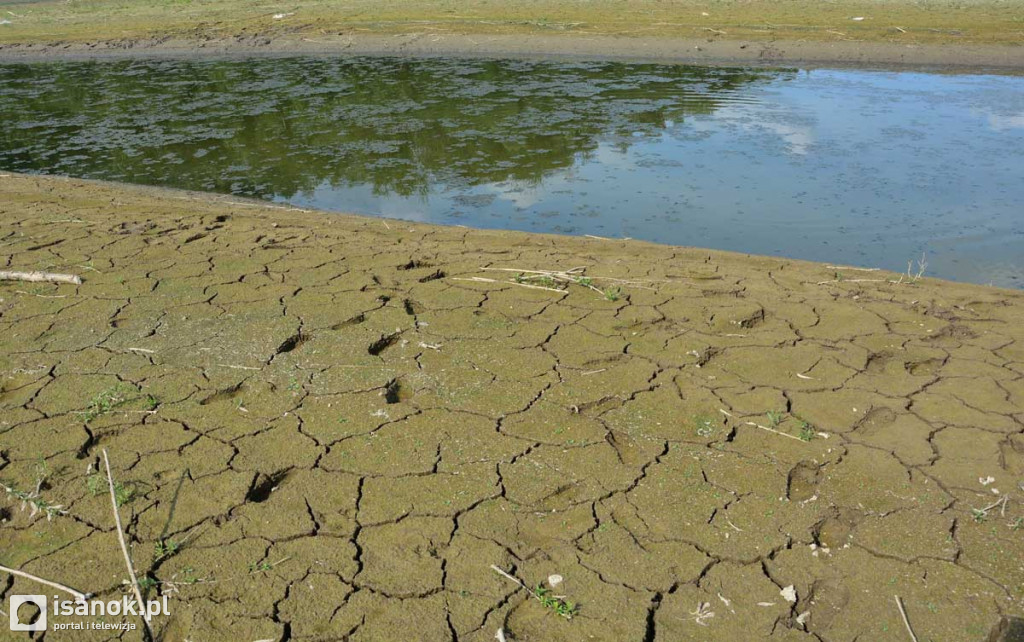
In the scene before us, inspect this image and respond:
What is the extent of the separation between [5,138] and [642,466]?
11.9 metres

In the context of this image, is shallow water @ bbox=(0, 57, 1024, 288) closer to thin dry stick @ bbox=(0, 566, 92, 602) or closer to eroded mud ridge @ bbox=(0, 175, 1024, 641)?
eroded mud ridge @ bbox=(0, 175, 1024, 641)

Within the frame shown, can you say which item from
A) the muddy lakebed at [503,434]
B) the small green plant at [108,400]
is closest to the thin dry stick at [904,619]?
the muddy lakebed at [503,434]

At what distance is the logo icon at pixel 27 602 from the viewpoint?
7.98ft

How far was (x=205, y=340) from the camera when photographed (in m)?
4.22

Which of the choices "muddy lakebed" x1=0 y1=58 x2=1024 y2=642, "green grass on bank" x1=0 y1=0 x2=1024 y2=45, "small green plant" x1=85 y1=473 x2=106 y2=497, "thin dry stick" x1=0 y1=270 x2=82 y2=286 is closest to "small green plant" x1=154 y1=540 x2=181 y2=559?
"muddy lakebed" x1=0 y1=58 x2=1024 y2=642

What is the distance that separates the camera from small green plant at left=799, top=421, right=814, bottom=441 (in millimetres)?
3281

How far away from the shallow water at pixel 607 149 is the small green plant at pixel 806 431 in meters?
3.06

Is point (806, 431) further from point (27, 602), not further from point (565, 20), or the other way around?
point (565, 20)

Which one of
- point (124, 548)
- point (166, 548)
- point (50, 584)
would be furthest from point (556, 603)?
point (50, 584)

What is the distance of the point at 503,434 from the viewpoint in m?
3.35

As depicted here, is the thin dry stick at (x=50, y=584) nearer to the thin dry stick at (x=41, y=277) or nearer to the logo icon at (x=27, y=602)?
the logo icon at (x=27, y=602)

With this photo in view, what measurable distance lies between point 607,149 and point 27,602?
7.75 metres

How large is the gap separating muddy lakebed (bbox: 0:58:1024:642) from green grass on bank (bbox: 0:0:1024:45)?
10.4 m

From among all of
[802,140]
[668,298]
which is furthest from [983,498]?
[802,140]
